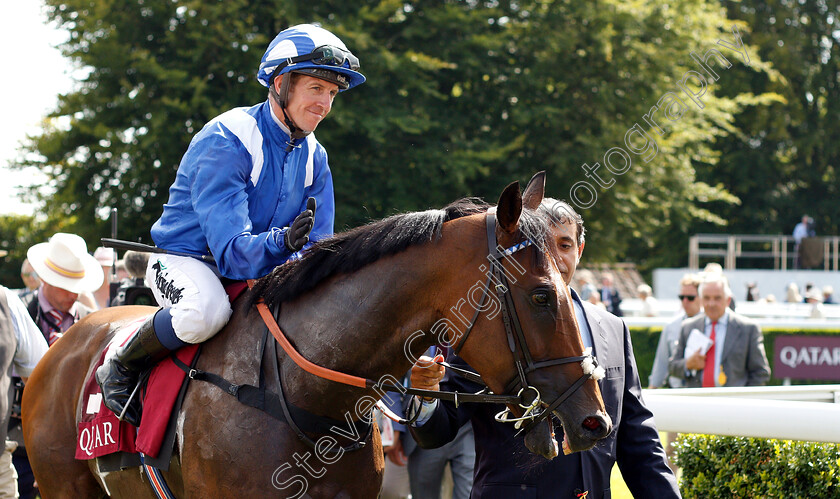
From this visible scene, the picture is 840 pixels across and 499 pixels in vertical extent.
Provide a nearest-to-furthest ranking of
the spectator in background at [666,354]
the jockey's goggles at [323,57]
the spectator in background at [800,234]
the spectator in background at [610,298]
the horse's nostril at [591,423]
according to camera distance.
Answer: the horse's nostril at [591,423]
the jockey's goggles at [323,57]
the spectator in background at [666,354]
the spectator in background at [610,298]
the spectator in background at [800,234]

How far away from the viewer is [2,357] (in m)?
4.40

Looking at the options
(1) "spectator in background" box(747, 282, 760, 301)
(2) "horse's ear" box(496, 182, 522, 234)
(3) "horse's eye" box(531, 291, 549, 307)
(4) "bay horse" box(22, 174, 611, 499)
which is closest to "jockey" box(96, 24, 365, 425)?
(4) "bay horse" box(22, 174, 611, 499)

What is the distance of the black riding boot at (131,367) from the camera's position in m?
2.92

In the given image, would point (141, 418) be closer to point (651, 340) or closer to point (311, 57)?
point (311, 57)

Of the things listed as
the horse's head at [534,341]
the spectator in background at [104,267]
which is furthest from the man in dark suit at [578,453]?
the spectator in background at [104,267]

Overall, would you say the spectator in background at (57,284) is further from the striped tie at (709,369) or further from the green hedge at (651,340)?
the green hedge at (651,340)

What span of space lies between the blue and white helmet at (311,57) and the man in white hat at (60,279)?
9.66 feet

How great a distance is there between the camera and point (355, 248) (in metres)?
2.64

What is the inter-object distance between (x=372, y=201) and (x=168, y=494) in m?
12.7

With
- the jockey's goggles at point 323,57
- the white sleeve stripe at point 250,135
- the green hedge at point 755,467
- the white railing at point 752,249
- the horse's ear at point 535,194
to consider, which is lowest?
the white railing at point 752,249

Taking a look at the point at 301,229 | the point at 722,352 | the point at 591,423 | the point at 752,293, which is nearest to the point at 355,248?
the point at 301,229

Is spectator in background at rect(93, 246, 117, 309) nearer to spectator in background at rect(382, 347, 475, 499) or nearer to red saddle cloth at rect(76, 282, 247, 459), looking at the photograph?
spectator in background at rect(382, 347, 475, 499)

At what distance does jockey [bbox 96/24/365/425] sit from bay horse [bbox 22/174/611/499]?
15 cm

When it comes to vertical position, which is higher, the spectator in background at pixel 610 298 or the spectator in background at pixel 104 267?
the spectator in background at pixel 104 267
